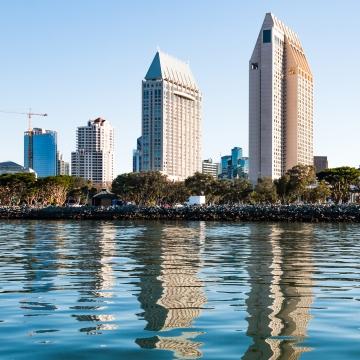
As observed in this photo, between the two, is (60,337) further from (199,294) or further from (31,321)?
(199,294)

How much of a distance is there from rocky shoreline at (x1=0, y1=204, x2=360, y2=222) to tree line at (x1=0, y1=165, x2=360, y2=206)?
3333cm

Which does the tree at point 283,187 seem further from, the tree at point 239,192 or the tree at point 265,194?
the tree at point 239,192

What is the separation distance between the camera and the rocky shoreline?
92062 millimetres

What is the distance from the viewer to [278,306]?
1456 cm

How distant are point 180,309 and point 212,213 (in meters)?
85.5

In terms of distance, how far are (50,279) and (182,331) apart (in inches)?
361

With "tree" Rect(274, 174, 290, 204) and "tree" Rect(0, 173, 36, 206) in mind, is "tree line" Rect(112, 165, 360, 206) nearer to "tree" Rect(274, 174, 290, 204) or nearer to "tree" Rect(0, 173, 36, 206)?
"tree" Rect(274, 174, 290, 204)

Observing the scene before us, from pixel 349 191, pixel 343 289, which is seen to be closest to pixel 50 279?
pixel 343 289

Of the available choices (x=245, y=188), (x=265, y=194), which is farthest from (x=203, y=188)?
(x=265, y=194)

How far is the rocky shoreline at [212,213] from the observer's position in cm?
9206

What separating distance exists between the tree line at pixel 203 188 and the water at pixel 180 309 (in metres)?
113

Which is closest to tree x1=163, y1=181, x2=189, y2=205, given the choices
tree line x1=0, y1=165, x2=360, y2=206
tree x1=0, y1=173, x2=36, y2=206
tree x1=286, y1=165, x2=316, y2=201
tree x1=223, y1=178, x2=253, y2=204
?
tree line x1=0, y1=165, x2=360, y2=206

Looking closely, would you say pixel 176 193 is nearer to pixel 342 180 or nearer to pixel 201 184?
pixel 201 184

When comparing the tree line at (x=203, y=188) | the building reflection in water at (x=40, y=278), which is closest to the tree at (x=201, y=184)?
the tree line at (x=203, y=188)
